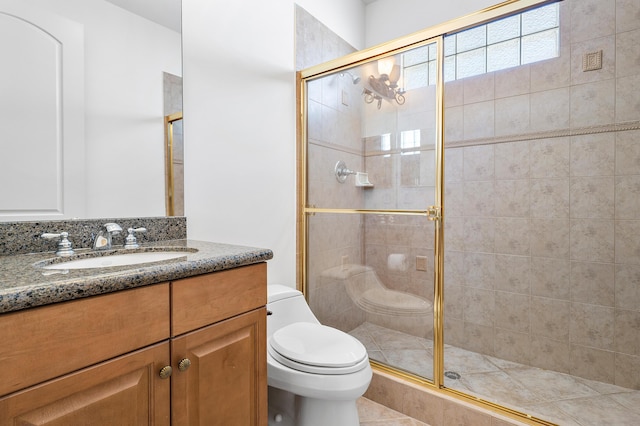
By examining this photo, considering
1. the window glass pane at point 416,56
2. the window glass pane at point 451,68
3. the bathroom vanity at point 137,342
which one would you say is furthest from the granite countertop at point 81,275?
the window glass pane at point 451,68

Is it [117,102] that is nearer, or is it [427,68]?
[117,102]

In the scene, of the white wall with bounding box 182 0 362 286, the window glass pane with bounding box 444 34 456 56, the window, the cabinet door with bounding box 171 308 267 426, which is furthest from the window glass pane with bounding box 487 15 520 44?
the cabinet door with bounding box 171 308 267 426

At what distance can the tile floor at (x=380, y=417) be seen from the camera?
64.3 inches

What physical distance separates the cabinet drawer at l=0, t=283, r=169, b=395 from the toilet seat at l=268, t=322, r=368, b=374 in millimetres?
632

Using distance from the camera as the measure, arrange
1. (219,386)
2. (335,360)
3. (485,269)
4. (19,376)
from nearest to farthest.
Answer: (19,376) → (219,386) → (335,360) → (485,269)

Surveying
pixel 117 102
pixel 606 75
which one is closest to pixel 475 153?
pixel 606 75

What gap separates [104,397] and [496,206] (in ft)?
7.64

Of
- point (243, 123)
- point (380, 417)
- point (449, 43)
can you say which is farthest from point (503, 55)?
point (380, 417)

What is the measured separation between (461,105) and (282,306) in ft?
6.11

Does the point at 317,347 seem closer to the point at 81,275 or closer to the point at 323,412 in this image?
the point at 323,412

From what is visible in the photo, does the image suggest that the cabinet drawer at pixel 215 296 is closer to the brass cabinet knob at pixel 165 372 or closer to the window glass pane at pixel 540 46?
the brass cabinet knob at pixel 165 372

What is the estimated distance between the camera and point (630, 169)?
1.84 m

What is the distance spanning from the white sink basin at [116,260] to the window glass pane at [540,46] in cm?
235

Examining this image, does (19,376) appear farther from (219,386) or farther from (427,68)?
(427,68)
